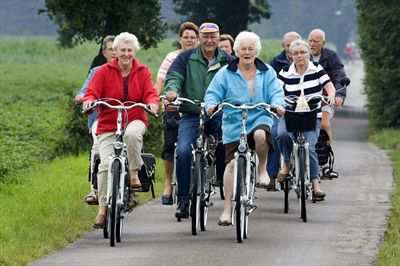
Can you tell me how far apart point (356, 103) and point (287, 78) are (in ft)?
142

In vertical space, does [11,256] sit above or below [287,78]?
below

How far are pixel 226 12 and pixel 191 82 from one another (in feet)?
122

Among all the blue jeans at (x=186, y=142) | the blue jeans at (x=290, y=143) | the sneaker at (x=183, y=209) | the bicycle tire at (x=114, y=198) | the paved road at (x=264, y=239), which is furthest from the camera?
the blue jeans at (x=290, y=143)

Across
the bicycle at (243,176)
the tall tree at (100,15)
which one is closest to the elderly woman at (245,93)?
the bicycle at (243,176)

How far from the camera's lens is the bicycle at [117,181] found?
1270 centimetres

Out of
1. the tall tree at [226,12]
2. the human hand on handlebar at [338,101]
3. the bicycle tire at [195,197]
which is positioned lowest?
the bicycle tire at [195,197]

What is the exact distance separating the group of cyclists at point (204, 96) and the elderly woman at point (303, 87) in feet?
0.03

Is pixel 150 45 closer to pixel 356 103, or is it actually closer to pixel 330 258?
pixel 330 258

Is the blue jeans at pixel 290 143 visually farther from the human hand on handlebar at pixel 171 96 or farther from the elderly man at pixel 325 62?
the human hand on handlebar at pixel 171 96

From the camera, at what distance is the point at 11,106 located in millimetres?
35250

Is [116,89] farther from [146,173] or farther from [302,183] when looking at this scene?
[302,183]

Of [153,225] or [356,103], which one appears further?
[356,103]

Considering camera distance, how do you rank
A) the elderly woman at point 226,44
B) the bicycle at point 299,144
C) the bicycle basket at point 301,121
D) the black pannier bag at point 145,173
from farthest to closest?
the elderly woman at point 226,44, the bicycle basket at point 301,121, the bicycle at point 299,144, the black pannier bag at point 145,173

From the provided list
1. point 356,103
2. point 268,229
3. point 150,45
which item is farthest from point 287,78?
point 356,103
